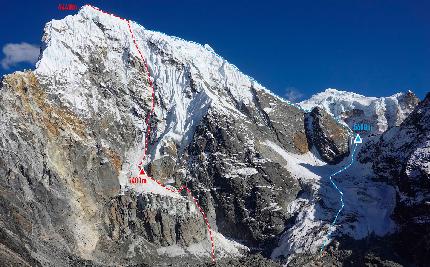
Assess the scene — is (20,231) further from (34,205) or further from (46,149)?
(46,149)

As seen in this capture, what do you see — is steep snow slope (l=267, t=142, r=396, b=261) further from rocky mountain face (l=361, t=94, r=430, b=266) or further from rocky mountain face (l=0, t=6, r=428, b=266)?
rocky mountain face (l=361, t=94, r=430, b=266)

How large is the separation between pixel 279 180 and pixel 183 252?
39598mm

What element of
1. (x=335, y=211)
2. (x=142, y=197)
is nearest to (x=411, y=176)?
(x=335, y=211)

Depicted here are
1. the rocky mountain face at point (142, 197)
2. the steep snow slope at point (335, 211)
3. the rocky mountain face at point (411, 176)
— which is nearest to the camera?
the rocky mountain face at point (142, 197)

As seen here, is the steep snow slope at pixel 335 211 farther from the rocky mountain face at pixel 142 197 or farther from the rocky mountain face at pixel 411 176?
the rocky mountain face at pixel 411 176

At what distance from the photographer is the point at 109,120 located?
199750 millimetres

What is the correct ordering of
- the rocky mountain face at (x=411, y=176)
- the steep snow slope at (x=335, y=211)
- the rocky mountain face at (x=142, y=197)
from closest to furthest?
1. the rocky mountain face at (x=142, y=197)
2. the rocky mountain face at (x=411, y=176)
3. the steep snow slope at (x=335, y=211)

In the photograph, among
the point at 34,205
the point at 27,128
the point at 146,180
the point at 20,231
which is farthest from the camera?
the point at 146,180

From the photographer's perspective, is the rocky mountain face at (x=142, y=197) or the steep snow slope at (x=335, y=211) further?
the steep snow slope at (x=335, y=211)

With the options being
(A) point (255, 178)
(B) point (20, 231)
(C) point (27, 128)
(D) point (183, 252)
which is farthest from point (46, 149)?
(A) point (255, 178)

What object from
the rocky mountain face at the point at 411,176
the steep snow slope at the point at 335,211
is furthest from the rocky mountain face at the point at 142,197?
the rocky mountain face at the point at 411,176

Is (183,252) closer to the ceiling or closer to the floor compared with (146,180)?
closer to the floor

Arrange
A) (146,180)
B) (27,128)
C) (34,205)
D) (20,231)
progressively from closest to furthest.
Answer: (20,231) → (34,205) → (27,128) → (146,180)

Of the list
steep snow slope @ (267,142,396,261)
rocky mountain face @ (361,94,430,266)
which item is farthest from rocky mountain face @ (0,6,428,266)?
rocky mountain face @ (361,94,430,266)
